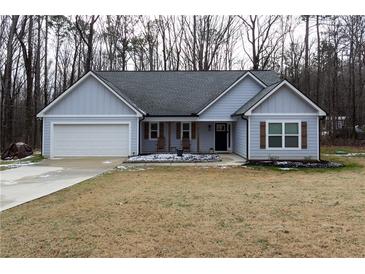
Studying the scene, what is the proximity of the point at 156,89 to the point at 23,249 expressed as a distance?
732 inches

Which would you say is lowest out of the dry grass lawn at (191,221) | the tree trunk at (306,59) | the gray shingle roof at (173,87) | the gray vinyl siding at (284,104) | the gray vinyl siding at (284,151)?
the dry grass lawn at (191,221)

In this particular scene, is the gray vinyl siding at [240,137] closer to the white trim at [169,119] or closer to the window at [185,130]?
the white trim at [169,119]

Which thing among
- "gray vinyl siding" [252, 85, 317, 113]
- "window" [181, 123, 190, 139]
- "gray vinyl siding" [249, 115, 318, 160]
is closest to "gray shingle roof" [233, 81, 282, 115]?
"gray vinyl siding" [252, 85, 317, 113]

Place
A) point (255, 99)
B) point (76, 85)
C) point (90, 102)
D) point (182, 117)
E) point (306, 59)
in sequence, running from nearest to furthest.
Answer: point (255, 99) < point (76, 85) < point (90, 102) < point (182, 117) < point (306, 59)

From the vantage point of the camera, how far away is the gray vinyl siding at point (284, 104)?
1633cm

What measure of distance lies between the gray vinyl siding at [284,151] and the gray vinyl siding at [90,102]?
6.59 m

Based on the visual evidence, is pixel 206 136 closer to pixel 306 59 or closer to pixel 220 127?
pixel 220 127

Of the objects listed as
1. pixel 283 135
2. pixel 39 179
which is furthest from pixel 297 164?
pixel 39 179

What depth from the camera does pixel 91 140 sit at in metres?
18.8

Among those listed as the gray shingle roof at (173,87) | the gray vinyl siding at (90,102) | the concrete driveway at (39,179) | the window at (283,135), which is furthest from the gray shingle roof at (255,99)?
the concrete driveway at (39,179)

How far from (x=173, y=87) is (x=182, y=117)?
3.64m

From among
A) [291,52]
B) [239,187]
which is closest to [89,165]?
[239,187]

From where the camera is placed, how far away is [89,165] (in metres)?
15.3

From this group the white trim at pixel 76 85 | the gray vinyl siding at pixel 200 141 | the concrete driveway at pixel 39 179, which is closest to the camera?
the concrete driveway at pixel 39 179
